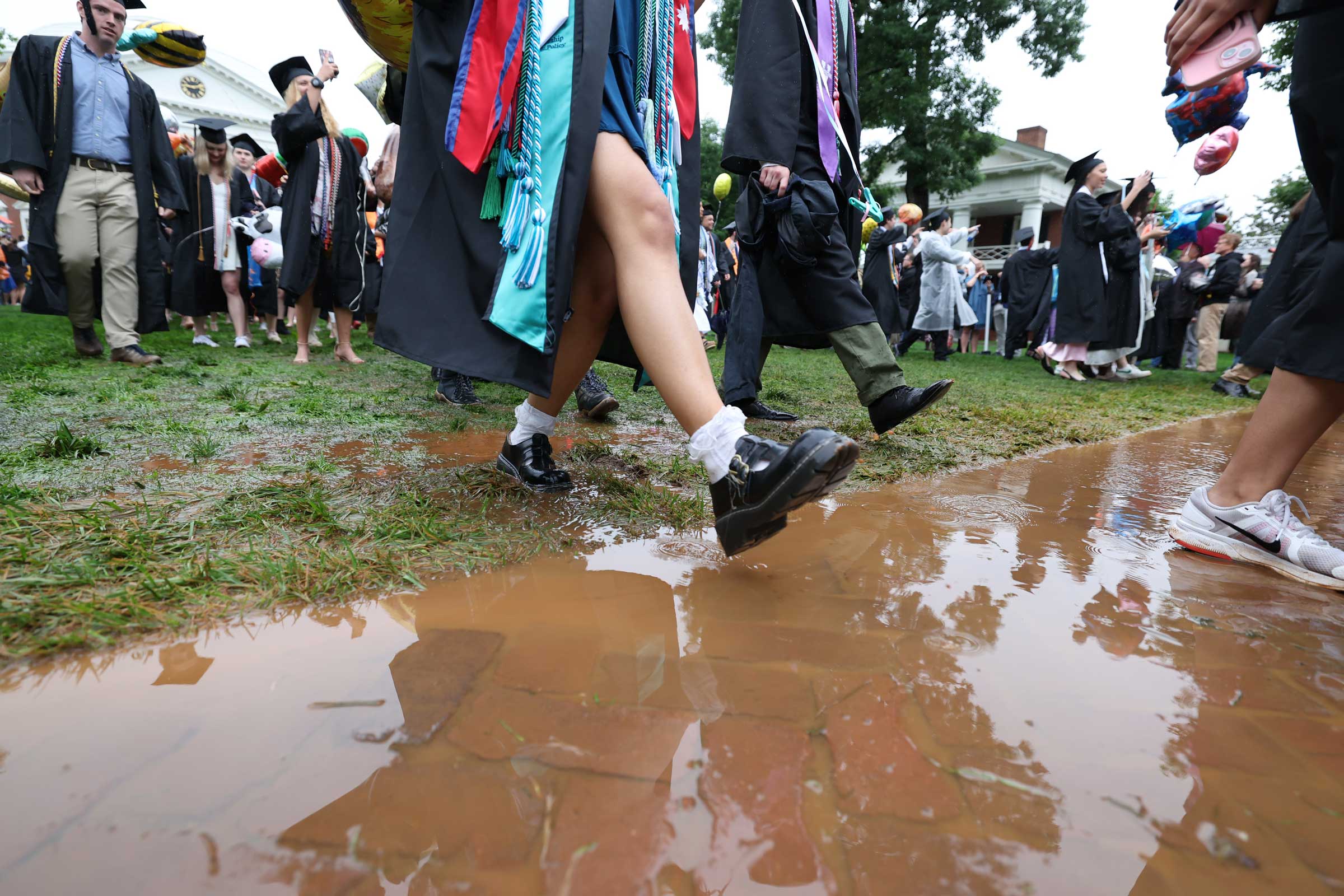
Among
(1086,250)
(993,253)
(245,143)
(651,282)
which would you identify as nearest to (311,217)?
(245,143)

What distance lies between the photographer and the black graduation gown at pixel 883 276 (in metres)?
9.72

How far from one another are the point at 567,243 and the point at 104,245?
488 centimetres

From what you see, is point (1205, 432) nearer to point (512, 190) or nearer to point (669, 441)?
point (669, 441)

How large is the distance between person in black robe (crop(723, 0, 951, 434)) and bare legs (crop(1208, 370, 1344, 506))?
0.96 m

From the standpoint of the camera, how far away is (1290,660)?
4.09 ft

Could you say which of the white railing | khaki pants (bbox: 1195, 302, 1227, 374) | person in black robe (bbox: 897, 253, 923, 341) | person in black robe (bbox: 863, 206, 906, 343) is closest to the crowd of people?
person in black robe (bbox: 863, 206, 906, 343)

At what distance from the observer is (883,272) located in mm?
9938

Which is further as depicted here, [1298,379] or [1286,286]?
[1286,286]

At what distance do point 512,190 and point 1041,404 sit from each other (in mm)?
4574

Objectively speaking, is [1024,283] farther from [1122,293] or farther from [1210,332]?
[1122,293]

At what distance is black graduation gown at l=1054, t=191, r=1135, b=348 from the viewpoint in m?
7.45

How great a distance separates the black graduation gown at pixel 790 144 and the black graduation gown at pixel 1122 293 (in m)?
5.61

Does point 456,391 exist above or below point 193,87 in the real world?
below

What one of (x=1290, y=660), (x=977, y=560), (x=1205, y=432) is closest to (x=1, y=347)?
(x=977, y=560)
